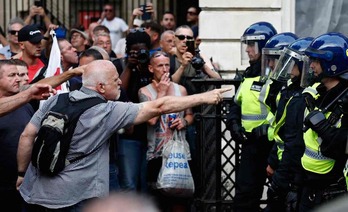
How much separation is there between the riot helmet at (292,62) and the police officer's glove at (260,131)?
70cm

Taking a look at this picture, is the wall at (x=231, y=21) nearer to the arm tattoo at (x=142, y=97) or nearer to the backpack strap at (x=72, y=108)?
the arm tattoo at (x=142, y=97)

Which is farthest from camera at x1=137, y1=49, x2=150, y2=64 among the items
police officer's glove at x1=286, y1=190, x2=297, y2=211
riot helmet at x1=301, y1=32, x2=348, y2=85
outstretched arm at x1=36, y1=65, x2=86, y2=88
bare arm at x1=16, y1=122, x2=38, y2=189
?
riot helmet at x1=301, y1=32, x2=348, y2=85

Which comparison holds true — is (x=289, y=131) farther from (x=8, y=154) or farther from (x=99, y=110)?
(x=8, y=154)


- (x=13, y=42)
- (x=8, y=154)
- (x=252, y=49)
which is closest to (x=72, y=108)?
(x=8, y=154)

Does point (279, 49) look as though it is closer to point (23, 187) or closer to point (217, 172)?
point (217, 172)

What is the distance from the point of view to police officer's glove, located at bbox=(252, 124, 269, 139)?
10.1m

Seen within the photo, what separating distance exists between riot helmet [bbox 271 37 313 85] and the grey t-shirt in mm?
1511

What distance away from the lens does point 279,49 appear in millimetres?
9914

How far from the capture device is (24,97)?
29.5 feet

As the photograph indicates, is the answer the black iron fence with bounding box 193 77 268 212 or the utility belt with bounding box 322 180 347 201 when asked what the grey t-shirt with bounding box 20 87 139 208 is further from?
the black iron fence with bounding box 193 77 268 212

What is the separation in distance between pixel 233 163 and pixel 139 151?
1113mm

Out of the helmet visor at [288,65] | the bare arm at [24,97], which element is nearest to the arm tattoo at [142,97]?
the helmet visor at [288,65]

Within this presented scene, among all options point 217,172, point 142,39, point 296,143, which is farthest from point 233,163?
point 296,143

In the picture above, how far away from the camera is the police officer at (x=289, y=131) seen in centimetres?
884
